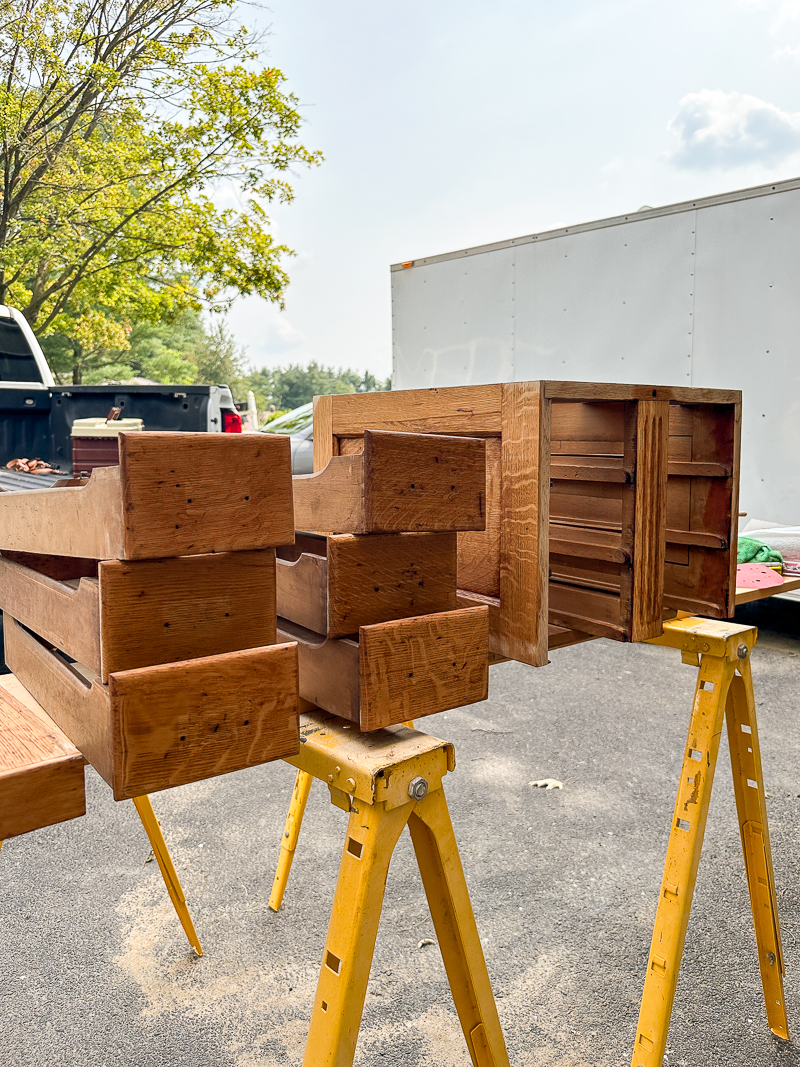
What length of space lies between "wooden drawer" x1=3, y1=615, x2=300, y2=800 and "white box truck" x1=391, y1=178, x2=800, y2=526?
4947mm

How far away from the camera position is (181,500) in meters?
0.97

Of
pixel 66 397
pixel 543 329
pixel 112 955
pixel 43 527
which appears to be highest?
pixel 543 329

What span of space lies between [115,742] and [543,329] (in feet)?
19.8

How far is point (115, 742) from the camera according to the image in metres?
0.97

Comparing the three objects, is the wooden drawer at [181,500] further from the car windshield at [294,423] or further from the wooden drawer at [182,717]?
the car windshield at [294,423]

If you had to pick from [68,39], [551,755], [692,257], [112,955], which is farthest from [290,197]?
[112,955]

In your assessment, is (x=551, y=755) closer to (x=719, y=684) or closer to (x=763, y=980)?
→ (x=763, y=980)

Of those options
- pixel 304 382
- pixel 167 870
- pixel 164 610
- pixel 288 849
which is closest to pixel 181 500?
pixel 164 610

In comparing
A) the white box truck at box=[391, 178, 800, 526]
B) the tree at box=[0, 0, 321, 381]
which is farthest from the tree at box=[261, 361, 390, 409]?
the white box truck at box=[391, 178, 800, 526]

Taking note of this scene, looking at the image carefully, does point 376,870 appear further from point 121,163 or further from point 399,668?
point 121,163

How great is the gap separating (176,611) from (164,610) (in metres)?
0.02

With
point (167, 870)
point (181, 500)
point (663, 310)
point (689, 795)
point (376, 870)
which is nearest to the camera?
point (181, 500)

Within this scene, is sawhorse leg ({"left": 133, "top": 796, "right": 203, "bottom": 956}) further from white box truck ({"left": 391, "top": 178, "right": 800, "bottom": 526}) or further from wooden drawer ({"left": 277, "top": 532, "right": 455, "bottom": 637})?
white box truck ({"left": 391, "top": 178, "right": 800, "bottom": 526})

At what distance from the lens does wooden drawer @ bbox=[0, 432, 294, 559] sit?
0.94 meters
